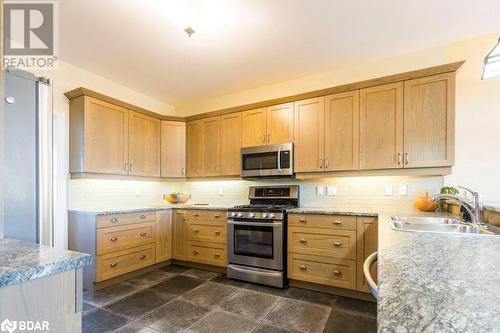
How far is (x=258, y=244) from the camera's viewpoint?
3033mm

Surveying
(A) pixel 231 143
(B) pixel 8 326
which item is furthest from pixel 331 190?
(B) pixel 8 326

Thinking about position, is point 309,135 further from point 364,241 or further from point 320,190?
point 364,241

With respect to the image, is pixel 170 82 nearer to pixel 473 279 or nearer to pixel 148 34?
pixel 148 34

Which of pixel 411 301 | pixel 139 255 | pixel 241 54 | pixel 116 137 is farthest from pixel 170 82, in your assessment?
pixel 411 301

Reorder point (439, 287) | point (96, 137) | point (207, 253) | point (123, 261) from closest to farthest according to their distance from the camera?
1. point (439, 287)
2. point (123, 261)
3. point (96, 137)
4. point (207, 253)

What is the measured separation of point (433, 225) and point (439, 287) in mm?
1730

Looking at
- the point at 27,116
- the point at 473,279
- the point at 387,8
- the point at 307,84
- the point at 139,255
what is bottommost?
the point at 139,255

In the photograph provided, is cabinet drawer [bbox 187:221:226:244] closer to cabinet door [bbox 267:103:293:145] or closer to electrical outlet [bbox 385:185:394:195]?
cabinet door [bbox 267:103:293:145]

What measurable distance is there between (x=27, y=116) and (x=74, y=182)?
219 centimetres

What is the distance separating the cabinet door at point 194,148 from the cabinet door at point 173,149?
0.29 ft

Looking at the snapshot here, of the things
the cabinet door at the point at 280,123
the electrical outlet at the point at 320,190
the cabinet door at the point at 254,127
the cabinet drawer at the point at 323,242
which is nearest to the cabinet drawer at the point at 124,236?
the cabinet door at the point at 254,127

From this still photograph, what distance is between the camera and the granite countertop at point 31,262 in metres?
0.65

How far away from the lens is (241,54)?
2.91 metres

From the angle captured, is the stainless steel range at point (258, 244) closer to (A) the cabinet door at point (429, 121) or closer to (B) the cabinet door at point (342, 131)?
(B) the cabinet door at point (342, 131)
